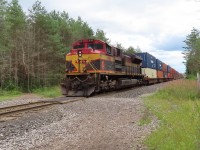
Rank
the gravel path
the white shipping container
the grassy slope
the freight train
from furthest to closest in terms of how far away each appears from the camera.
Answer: the white shipping container < the grassy slope < the freight train < the gravel path

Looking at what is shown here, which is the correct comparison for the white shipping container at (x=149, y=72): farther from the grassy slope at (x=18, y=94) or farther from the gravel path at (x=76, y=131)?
the gravel path at (x=76, y=131)

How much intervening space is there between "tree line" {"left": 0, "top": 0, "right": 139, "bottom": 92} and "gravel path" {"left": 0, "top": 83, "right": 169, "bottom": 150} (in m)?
21.4

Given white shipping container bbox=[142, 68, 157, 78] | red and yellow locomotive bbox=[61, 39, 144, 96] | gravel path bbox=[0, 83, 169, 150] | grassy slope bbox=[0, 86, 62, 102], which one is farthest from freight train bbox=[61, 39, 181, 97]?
white shipping container bbox=[142, 68, 157, 78]

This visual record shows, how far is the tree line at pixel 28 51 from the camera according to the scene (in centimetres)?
3203

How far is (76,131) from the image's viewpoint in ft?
27.0

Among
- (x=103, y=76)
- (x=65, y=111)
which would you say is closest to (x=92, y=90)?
(x=103, y=76)

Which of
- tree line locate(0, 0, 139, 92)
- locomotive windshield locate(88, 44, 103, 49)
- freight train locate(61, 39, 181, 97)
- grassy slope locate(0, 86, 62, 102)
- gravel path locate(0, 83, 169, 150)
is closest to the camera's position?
gravel path locate(0, 83, 169, 150)

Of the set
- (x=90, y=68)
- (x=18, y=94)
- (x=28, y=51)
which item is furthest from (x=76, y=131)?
(x=28, y=51)

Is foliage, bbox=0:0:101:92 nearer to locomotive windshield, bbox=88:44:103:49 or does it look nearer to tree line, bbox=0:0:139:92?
tree line, bbox=0:0:139:92

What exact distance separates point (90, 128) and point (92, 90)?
10.4 m

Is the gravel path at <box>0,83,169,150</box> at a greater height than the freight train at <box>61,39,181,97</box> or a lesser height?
lesser

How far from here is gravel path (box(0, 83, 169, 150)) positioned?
6.71 meters

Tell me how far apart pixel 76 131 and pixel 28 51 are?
26424 millimetres

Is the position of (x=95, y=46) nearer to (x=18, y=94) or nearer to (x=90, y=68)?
(x=90, y=68)
